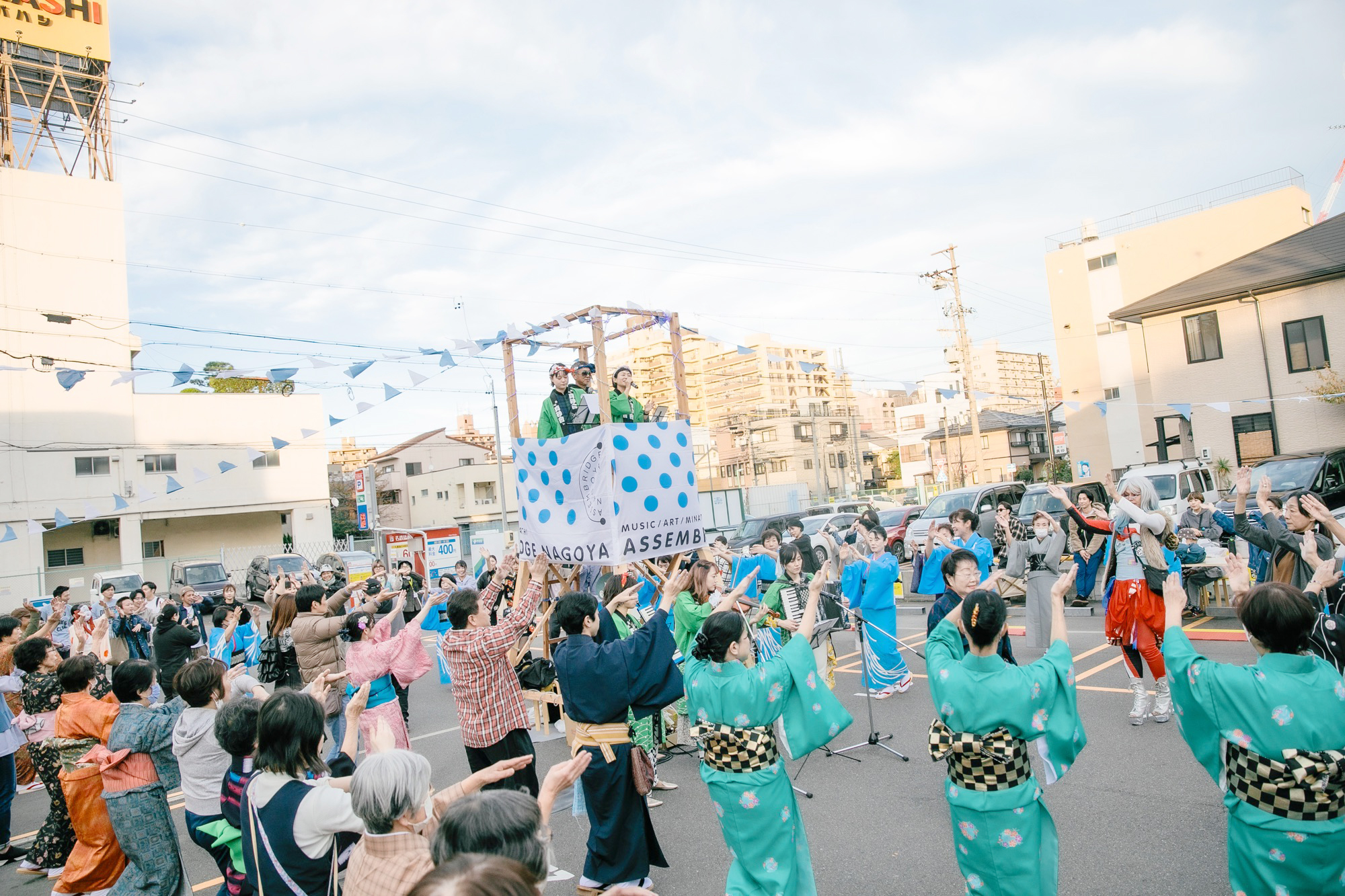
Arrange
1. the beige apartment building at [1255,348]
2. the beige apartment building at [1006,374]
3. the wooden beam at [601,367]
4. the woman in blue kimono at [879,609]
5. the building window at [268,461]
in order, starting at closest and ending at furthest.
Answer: the wooden beam at [601,367] → the woman in blue kimono at [879,609] → the beige apartment building at [1255,348] → the building window at [268,461] → the beige apartment building at [1006,374]

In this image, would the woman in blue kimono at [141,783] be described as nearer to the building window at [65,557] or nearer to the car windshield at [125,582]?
the car windshield at [125,582]

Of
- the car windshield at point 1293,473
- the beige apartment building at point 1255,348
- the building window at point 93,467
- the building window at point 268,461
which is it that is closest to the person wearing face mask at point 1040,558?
the car windshield at point 1293,473

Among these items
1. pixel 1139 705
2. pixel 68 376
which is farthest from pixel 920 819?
pixel 68 376

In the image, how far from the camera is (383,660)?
6.03 meters

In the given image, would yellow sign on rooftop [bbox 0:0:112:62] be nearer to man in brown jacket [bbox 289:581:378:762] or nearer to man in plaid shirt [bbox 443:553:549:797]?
man in brown jacket [bbox 289:581:378:762]

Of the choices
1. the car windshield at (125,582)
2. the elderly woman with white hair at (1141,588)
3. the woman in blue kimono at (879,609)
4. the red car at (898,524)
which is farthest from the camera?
the car windshield at (125,582)

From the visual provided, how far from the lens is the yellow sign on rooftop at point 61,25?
2527cm

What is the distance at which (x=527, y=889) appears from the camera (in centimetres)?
147

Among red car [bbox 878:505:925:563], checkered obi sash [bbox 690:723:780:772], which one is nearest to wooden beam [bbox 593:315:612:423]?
checkered obi sash [bbox 690:723:780:772]

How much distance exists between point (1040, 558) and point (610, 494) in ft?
18.9

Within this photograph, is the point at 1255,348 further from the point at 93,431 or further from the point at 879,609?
the point at 93,431

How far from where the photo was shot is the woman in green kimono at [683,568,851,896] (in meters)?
3.57

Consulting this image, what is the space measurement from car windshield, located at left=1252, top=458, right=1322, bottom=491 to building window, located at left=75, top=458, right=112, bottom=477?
108 feet

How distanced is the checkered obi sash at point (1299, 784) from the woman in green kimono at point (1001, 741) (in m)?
0.58
